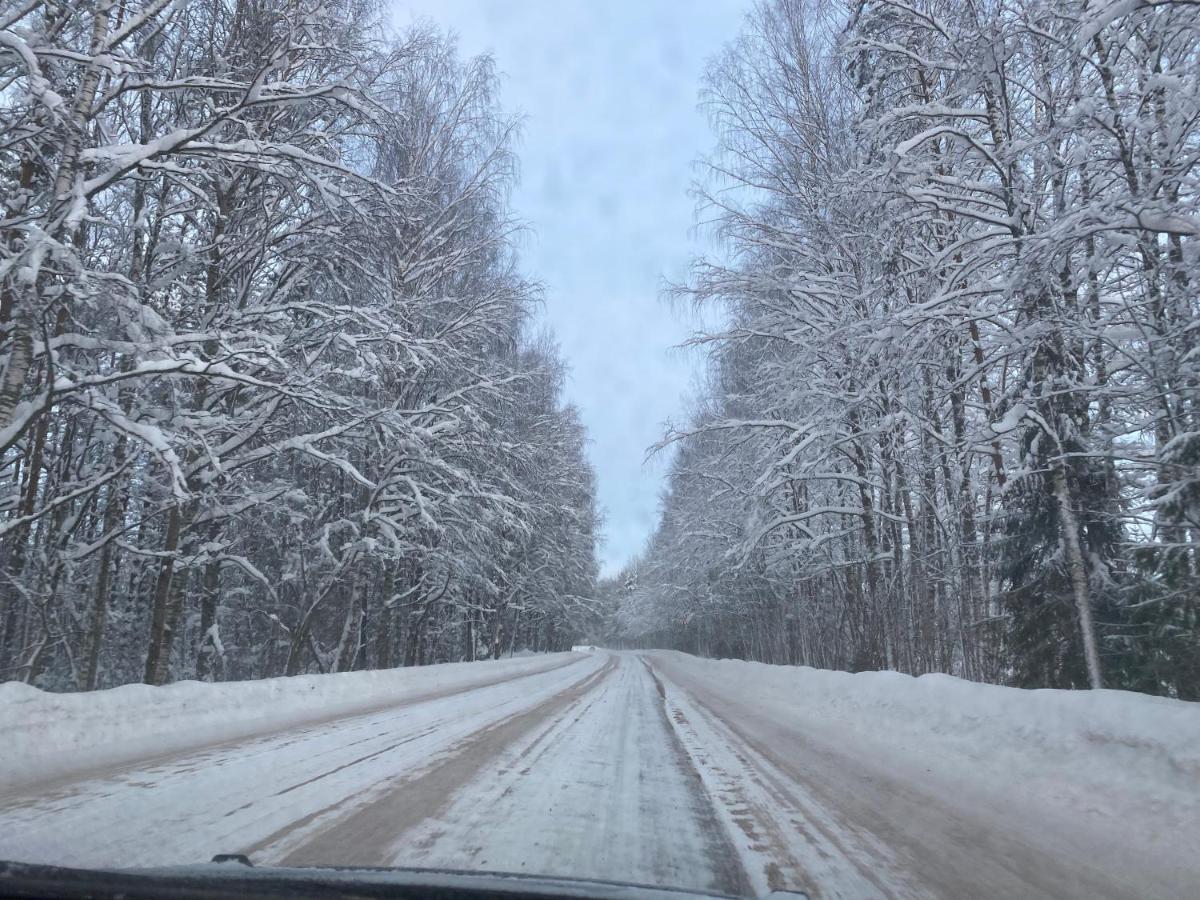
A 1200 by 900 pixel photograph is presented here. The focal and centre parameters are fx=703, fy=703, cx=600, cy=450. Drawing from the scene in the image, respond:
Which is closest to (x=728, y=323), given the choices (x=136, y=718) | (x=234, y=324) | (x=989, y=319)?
(x=989, y=319)

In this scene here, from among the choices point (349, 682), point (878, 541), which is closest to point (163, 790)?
point (349, 682)

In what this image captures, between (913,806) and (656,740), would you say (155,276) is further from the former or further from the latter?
(913,806)

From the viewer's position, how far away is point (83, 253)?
30.6ft

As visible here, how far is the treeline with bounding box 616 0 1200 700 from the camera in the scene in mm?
5945

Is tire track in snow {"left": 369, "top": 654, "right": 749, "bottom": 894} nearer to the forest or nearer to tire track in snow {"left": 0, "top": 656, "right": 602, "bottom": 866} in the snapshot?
tire track in snow {"left": 0, "top": 656, "right": 602, "bottom": 866}

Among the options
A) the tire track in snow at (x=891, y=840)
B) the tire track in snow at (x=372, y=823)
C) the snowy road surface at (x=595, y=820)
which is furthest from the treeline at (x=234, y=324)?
the tire track in snow at (x=891, y=840)

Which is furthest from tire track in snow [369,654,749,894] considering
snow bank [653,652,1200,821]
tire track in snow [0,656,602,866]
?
snow bank [653,652,1200,821]

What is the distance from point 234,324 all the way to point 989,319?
1050 centimetres

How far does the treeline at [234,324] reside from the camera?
7.41 metres

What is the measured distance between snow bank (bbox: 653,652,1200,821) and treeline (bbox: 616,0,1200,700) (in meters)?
1.57

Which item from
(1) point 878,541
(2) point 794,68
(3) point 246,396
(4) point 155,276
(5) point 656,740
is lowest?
(5) point 656,740

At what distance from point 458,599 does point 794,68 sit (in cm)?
1920

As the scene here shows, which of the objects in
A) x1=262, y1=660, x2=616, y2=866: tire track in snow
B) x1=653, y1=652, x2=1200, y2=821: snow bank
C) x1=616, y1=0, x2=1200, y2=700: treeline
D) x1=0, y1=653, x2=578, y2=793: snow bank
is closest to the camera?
x1=262, y1=660, x2=616, y2=866: tire track in snow

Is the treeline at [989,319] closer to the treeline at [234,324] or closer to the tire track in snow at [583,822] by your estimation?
the tire track in snow at [583,822]
